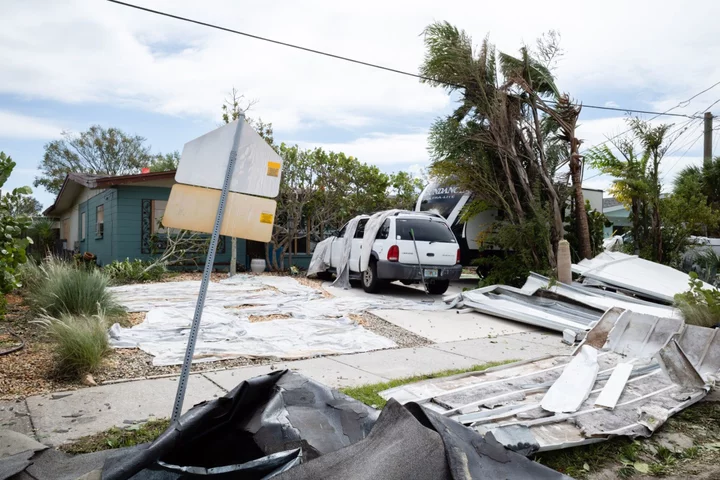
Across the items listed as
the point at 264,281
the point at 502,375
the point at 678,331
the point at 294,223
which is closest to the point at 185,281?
the point at 264,281

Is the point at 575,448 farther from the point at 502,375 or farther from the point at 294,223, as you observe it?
the point at 294,223

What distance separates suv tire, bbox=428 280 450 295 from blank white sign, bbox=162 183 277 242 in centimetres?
862

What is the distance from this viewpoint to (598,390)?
4.70 meters

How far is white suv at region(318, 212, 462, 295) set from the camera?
1114cm

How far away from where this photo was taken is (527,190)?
1202cm

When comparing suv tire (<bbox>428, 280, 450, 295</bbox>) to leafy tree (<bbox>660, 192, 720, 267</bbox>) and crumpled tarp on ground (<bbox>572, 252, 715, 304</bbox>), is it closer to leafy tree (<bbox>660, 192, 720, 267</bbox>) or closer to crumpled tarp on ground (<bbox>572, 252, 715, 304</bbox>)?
crumpled tarp on ground (<bbox>572, 252, 715, 304</bbox>)

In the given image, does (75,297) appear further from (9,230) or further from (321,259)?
(321,259)

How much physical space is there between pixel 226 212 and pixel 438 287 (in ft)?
28.9

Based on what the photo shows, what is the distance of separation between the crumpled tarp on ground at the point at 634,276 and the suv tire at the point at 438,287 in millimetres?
2727

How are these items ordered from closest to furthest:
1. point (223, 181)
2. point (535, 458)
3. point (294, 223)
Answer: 1. point (535, 458)
2. point (223, 181)
3. point (294, 223)

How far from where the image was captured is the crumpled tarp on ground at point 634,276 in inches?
389

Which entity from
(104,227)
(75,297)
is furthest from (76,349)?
(104,227)

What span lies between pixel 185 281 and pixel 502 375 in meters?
10.1

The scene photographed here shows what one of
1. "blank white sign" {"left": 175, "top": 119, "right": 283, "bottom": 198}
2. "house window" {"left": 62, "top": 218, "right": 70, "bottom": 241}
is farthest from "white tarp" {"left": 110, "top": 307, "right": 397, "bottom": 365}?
"house window" {"left": 62, "top": 218, "right": 70, "bottom": 241}
